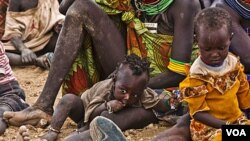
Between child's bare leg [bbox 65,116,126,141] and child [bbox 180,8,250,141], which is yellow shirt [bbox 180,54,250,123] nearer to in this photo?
A: child [bbox 180,8,250,141]

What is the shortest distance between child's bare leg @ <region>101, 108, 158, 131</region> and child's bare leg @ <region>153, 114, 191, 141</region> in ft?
1.54

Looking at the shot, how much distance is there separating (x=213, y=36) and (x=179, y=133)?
60cm

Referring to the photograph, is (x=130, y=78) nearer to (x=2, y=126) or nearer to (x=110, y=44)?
(x=110, y=44)

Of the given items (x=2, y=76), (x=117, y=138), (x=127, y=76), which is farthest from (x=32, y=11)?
(x=117, y=138)

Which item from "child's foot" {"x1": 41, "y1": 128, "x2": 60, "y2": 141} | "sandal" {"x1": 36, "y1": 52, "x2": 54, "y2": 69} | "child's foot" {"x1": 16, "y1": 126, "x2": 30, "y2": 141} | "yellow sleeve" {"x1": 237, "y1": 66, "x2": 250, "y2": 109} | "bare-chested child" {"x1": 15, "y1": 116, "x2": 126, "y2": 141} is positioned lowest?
"sandal" {"x1": 36, "y1": 52, "x2": 54, "y2": 69}

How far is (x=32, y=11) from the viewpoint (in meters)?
6.96

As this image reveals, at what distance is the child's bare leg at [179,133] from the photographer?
3876 mm

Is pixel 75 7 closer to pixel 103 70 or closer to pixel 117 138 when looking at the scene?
pixel 103 70

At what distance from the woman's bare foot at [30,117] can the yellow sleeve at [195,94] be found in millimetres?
1148

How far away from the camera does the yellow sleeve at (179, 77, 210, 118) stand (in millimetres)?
3725

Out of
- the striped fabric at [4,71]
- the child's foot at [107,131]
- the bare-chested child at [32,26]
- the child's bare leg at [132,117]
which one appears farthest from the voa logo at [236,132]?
the bare-chested child at [32,26]

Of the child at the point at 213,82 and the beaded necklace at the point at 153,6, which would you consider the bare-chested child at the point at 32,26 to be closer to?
the beaded necklace at the point at 153,6

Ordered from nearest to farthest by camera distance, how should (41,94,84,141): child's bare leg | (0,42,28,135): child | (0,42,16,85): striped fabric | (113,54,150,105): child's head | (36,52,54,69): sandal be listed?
1. (113,54,150,105): child's head
2. (41,94,84,141): child's bare leg
3. (0,42,28,135): child
4. (0,42,16,85): striped fabric
5. (36,52,54,69): sandal

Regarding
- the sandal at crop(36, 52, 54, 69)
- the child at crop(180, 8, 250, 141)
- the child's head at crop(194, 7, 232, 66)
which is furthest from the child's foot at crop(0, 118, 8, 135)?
the sandal at crop(36, 52, 54, 69)
